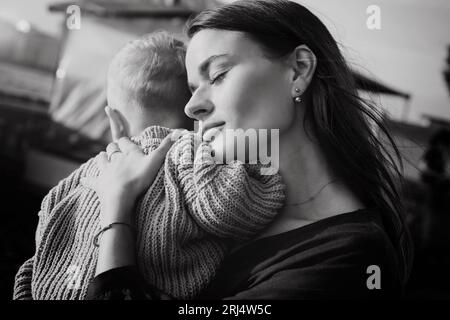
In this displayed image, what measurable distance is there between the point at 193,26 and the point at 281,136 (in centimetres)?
32

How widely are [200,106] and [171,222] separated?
257mm

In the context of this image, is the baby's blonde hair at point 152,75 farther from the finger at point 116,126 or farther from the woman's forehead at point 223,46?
the woman's forehead at point 223,46

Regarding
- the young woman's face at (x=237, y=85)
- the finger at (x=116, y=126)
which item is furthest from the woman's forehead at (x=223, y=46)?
the finger at (x=116, y=126)

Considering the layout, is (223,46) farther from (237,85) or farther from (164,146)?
(164,146)

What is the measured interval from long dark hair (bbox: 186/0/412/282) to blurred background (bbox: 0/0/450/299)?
0.47 feet

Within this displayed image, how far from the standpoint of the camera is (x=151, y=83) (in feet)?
3.31

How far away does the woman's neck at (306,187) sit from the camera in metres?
0.87

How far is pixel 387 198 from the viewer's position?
39.6 inches

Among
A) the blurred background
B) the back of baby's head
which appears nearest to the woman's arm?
the back of baby's head

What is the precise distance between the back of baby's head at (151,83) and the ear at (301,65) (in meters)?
0.28

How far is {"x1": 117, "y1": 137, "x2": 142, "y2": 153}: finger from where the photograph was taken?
0.92m

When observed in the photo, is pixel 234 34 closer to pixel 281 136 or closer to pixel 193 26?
pixel 193 26

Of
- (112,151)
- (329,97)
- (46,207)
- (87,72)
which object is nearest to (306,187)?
(329,97)
